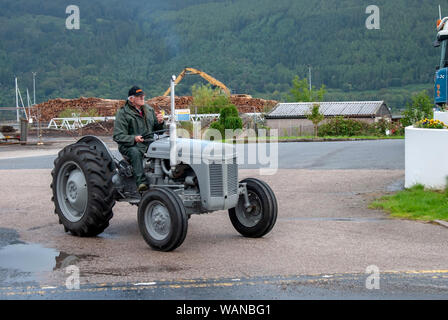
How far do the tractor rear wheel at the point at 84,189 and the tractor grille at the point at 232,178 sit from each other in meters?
1.82

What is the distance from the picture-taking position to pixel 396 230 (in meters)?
10.7

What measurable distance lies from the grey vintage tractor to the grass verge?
3435 mm

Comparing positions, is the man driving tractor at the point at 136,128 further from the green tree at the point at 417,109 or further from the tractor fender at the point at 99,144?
the green tree at the point at 417,109

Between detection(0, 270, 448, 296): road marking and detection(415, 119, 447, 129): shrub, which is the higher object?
detection(415, 119, 447, 129): shrub

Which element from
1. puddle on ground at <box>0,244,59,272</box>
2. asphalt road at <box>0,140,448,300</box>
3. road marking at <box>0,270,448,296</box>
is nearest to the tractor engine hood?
asphalt road at <box>0,140,448,300</box>

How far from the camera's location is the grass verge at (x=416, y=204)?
11.9 metres

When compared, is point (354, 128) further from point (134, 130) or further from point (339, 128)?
point (134, 130)

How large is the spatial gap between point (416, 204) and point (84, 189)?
6.15 m

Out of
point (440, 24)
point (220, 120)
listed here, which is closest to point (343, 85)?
point (220, 120)

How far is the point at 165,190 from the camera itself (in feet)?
29.6

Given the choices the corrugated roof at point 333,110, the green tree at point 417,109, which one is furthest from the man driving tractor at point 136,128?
the corrugated roof at point 333,110

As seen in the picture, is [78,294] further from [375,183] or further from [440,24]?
[440,24]

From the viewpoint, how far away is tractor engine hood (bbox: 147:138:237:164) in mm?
9250

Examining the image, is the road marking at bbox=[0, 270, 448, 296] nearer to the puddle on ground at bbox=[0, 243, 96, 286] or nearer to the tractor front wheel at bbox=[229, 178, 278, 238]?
the puddle on ground at bbox=[0, 243, 96, 286]
